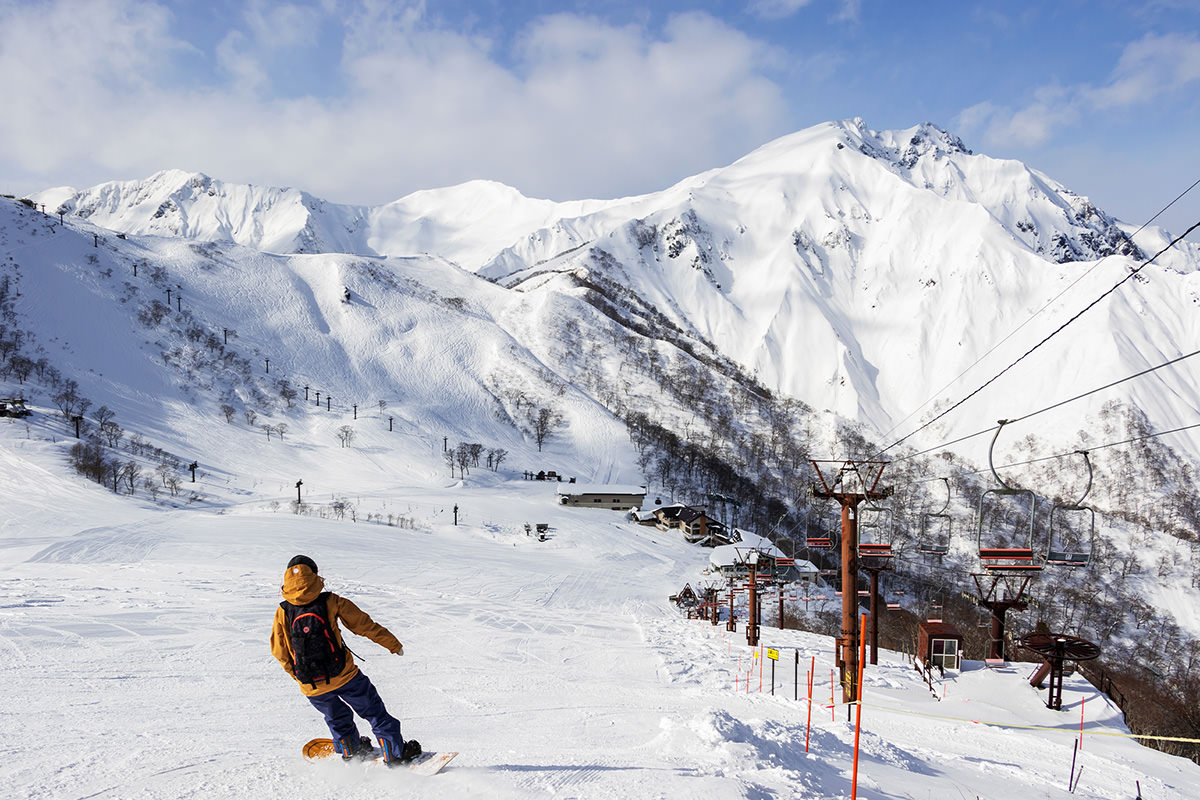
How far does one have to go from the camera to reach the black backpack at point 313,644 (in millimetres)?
5168

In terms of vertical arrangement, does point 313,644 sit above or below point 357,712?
above

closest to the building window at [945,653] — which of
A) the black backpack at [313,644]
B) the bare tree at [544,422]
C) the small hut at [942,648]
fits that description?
the small hut at [942,648]

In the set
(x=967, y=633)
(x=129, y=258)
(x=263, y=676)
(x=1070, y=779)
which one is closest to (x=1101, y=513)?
(x=967, y=633)

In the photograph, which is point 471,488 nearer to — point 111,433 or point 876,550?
point 111,433

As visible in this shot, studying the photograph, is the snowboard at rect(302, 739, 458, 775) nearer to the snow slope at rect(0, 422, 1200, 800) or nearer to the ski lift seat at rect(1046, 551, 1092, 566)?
the snow slope at rect(0, 422, 1200, 800)

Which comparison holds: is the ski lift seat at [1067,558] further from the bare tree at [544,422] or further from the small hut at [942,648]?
the bare tree at [544,422]

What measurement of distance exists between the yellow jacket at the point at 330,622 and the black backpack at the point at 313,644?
0.14ft

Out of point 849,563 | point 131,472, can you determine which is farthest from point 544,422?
point 849,563

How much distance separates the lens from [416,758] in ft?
19.0

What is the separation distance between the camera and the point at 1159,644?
75812 millimetres

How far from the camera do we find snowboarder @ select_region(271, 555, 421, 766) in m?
5.16

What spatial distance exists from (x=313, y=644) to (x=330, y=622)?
0.20m

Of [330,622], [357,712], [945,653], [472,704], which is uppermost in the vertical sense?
[330,622]

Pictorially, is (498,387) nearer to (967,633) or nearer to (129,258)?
(129,258)
